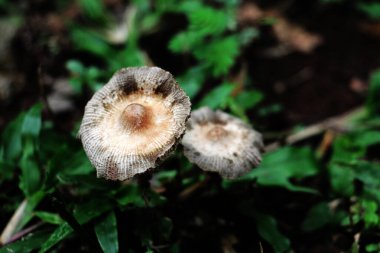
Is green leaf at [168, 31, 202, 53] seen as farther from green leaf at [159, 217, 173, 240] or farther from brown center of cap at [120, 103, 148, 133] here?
green leaf at [159, 217, 173, 240]

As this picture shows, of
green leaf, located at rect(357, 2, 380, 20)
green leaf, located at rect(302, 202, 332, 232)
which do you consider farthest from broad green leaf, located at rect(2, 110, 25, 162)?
green leaf, located at rect(357, 2, 380, 20)

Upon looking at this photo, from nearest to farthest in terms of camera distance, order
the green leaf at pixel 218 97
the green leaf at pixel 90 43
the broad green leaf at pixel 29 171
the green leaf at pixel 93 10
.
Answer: the broad green leaf at pixel 29 171 → the green leaf at pixel 218 97 → the green leaf at pixel 90 43 → the green leaf at pixel 93 10

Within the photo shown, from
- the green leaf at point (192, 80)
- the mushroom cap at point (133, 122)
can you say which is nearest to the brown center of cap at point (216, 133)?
the mushroom cap at point (133, 122)

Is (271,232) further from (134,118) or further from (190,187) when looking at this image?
(134,118)

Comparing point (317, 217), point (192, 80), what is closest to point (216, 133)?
point (192, 80)

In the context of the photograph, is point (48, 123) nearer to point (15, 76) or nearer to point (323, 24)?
point (15, 76)

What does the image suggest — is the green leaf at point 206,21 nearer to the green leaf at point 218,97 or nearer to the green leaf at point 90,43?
the green leaf at point 218,97
